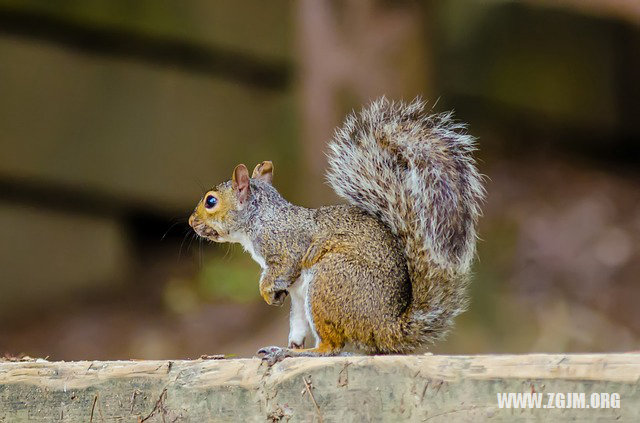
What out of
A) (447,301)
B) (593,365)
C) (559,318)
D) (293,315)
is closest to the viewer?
(593,365)

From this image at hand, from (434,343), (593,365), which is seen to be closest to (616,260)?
(434,343)

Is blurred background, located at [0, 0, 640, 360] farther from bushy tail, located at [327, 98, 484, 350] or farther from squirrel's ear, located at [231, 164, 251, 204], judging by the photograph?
bushy tail, located at [327, 98, 484, 350]

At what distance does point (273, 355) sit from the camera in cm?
197

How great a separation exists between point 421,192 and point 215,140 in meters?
4.08

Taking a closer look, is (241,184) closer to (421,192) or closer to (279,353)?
(421,192)

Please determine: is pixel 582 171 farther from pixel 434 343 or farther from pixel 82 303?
pixel 434 343

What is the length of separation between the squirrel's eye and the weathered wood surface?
678 mm

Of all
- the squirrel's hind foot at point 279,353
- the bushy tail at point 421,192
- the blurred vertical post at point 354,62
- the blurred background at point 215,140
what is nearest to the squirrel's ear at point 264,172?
the bushy tail at point 421,192

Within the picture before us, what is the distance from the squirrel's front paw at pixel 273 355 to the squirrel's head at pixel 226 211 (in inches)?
20.7

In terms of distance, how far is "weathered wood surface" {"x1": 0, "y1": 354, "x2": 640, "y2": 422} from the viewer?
5.70ft

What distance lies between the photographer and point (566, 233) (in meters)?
5.69

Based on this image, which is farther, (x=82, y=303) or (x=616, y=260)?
(x=82, y=303)

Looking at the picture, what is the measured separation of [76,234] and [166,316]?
0.80 m

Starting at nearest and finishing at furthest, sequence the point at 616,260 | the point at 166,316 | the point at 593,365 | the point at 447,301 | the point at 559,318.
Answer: the point at 593,365 → the point at 447,301 → the point at 559,318 → the point at 616,260 → the point at 166,316
